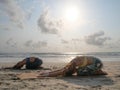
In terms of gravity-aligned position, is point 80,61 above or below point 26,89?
above

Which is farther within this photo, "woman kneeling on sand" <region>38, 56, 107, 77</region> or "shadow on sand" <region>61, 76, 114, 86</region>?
"woman kneeling on sand" <region>38, 56, 107, 77</region>

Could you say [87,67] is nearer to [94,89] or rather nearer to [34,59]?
[94,89]

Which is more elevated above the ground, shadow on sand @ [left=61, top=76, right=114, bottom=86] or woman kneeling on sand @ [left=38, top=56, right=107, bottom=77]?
woman kneeling on sand @ [left=38, top=56, right=107, bottom=77]

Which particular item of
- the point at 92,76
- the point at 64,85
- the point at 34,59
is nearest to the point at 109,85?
the point at 64,85

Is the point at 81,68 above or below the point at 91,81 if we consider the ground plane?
above

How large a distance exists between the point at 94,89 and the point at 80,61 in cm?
476

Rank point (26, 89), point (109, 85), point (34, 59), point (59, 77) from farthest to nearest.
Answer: point (34, 59) → point (59, 77) → point (109, 85) → point (26, 89)

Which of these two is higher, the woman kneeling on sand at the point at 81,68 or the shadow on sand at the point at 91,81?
the woman kneeling on sand at the point at 81,68

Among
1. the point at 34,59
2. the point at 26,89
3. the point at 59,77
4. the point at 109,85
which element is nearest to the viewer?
the point at 26,89

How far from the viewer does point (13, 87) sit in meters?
10.7

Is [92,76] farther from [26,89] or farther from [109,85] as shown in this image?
[26,89]

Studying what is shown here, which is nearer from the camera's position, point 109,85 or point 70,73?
point 109,85

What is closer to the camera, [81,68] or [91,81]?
[91,81]

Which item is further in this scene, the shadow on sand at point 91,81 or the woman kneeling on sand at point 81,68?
the woman kneeling on sand at point 81,68
